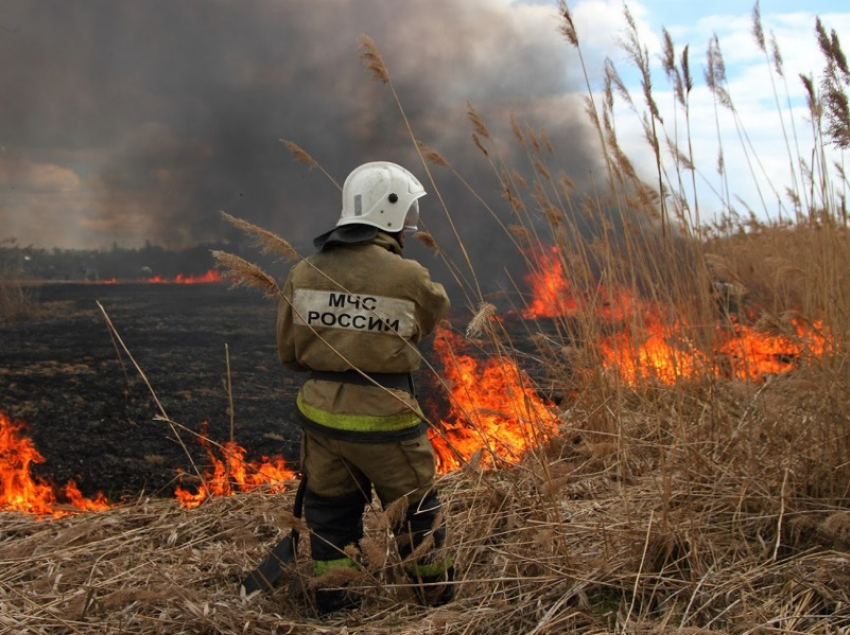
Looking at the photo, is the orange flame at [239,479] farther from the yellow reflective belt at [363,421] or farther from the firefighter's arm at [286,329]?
the yellow reflective belt at [363,421]

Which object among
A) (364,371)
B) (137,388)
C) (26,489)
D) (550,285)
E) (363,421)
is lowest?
(26,489)

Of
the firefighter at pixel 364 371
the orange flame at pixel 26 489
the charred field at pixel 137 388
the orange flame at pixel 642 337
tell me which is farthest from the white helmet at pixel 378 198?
the orange flame at pixel 26 489

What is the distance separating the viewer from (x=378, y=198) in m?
2.62

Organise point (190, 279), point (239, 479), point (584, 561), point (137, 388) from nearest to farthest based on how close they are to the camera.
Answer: point (584, 561) < point (239, 479) < point (137, 388) < point (190, 279)

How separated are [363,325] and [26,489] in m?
3.07

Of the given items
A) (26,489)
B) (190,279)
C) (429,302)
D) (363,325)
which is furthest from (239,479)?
(190,279)

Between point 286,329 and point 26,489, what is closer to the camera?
point 286,329

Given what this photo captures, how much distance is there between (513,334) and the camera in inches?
311

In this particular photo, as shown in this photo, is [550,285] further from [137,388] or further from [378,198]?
[137,388]

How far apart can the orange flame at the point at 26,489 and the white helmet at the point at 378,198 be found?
240 centimetres

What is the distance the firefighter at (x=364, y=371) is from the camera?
2.48 m

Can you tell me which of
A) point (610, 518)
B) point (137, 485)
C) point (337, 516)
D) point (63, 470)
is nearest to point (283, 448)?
point (137, 485)

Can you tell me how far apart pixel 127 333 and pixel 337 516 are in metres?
5.98

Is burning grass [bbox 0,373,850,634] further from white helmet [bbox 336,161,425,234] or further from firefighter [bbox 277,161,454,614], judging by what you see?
white helmet [bbox 336,161,425,234]
